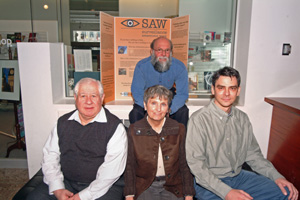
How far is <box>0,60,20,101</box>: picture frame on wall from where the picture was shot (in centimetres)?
310

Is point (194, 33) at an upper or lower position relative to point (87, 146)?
upper

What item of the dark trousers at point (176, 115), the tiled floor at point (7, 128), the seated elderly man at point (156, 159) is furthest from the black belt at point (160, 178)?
the tiled floor at point (7, 128)

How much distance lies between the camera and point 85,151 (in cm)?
182

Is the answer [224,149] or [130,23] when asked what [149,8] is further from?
[224,149]

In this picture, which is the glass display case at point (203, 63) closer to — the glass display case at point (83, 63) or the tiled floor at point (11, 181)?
the glass display case at point (83, 63)

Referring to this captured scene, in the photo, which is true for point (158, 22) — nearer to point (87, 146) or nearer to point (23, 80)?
point (23, 80)

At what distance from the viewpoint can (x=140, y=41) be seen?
10.9 ft

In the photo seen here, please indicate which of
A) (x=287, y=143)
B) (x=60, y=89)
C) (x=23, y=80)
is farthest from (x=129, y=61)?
(x=287, y=143)

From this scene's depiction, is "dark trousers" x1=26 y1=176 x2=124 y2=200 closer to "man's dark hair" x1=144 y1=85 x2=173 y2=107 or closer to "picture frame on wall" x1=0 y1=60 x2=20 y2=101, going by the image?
"man's dark hair" x1=144 y1=85 x2=173 y2=107

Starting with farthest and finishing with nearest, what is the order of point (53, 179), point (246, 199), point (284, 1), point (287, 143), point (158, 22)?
1. point (158, 22)
2. point (284, 1)
3. point (287, 143)
4. point (53, 179)
5. point (246, 199)

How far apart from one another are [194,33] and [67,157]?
2616 millimetres

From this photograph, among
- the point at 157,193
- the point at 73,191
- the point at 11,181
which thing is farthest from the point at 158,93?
the point at 11,181

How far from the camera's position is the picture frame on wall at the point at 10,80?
10.2 ft

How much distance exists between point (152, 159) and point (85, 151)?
534 mm
